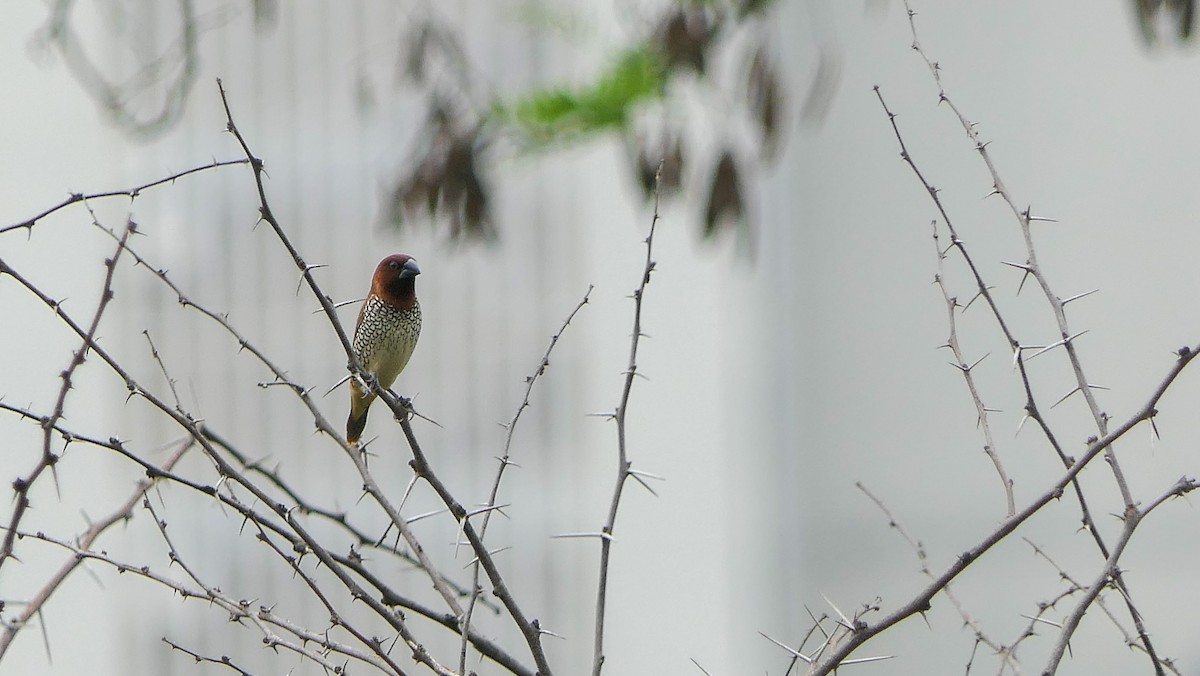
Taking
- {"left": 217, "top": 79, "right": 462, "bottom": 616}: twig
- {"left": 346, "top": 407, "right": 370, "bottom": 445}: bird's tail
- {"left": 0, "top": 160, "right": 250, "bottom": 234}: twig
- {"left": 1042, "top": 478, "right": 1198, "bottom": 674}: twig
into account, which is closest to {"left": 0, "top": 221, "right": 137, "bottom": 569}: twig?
{"left": 0, "top": 160, "right": 250, "bottom": 234}: twig

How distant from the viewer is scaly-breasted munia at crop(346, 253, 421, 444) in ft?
9.66

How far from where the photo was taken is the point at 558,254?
6348 mm

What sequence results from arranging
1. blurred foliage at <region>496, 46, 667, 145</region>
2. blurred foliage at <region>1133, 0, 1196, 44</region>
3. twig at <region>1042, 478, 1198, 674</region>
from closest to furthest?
twig at <region>1042, 478, 1198, 674</region> → blurred foliage at <region>1133, 0, 1196, 44</region> → blurred foliage at <region>496, 46, 667, 145</region>

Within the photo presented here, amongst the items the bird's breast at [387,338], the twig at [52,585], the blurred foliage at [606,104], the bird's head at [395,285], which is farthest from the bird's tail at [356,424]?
the twig at [52,585]

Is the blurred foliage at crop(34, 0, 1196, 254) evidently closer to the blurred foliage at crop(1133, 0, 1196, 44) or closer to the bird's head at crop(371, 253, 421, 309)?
the blurred foliage at crop(1133, 0, 1196, 44)

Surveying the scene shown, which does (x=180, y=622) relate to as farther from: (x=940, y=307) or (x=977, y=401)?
(x=977, y=401)

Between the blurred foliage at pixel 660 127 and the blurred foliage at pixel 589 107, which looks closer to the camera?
the blurred foliage at pixel 660 127

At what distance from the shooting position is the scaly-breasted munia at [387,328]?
9.66 feet

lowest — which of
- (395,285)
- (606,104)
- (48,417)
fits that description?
(48,417)

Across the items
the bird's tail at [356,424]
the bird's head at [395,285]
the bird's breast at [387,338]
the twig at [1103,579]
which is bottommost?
the twig at [1103,579]

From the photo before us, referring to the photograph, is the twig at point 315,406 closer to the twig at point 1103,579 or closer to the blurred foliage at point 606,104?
the twig at point 1103,579

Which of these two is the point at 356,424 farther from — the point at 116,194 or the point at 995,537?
the point at 995,537

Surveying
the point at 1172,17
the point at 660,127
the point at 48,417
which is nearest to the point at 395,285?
the point at 660,127

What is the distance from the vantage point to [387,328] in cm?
296
